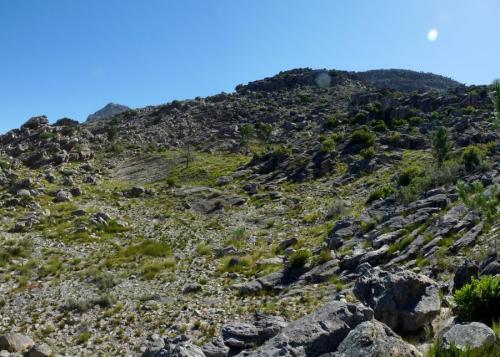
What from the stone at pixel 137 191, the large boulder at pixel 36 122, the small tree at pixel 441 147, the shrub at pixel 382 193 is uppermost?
the large boulder at pixel 36 122

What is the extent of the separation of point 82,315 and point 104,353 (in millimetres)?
3896

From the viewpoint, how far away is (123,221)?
3500 centimetres

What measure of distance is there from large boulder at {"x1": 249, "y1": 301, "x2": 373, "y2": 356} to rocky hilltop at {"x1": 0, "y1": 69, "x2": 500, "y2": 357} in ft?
0.12

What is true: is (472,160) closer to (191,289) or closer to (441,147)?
(441,147)

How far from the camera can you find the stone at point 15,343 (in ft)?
46.6

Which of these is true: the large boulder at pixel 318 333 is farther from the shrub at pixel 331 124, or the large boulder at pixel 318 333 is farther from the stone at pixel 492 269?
the shrub at pixel 331 124

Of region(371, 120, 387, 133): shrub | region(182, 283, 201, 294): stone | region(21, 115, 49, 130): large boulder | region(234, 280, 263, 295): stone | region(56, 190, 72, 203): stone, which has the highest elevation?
region(21, 115, 49, 130): large boulder

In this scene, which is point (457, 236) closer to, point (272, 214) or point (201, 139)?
point (272, 214)

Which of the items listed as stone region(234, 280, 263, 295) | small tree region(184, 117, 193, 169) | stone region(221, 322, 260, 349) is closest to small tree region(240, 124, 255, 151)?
small tree region(184, 117, 193, 169)

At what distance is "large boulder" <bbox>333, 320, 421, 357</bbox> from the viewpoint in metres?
7.39

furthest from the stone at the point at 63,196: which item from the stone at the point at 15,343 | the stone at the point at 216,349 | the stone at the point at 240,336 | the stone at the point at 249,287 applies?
the stone at the point at 216,349

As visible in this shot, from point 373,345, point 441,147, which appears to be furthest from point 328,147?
point 373,345

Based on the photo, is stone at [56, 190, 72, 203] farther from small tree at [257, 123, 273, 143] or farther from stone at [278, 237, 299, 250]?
small tree at [257, 123, 273, 143]

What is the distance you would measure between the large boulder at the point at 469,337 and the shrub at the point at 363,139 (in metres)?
45.7
